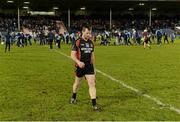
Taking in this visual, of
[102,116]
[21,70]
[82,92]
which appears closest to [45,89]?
[82,92]

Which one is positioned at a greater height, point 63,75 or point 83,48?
point 83,48

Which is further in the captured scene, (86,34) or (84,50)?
(84,50)

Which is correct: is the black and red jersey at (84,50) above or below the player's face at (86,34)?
below

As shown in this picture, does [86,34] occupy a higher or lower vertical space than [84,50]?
higher

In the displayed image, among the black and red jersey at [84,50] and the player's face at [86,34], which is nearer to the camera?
the player's face at [86,34]

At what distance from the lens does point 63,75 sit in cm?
1902

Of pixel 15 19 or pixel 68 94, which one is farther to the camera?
pixel 15 19

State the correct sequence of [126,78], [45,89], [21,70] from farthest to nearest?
[21,70]
[126,78]
[45,89]

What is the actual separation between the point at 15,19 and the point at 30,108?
68.8 metres

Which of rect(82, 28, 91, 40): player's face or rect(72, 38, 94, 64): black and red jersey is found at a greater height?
rect(82, 28, 91, 40): player's face

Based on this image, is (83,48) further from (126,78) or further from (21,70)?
(21,70)

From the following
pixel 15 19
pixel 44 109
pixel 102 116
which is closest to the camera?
pixel 102 116

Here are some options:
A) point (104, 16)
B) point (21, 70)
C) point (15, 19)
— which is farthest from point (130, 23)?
point (21, 70)

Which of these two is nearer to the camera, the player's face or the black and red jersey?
the player's face
